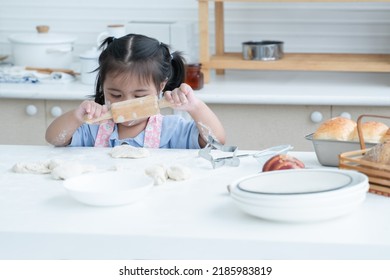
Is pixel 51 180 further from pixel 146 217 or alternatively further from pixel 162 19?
pixel 162 19

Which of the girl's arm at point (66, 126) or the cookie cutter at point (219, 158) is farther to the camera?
the girl's arm at point (66, 126)

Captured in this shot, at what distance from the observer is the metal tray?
1734mm

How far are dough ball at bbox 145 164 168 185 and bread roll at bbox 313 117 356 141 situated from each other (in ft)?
1.19

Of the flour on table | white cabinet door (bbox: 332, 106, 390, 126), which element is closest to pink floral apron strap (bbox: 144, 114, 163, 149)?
the flour on table

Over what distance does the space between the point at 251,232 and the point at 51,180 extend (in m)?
0.54

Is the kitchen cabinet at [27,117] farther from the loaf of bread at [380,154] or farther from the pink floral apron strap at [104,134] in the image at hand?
the loaf of bread at [380,154]

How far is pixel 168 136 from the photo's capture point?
2346 mm

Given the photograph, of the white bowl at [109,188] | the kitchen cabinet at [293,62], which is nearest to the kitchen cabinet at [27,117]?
the kitchen cabinet at [293,62]

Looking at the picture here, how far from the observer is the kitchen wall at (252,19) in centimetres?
358

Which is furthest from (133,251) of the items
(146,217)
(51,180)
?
(51,180)

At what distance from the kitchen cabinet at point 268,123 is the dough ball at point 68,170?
1.44 meters

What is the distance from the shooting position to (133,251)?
1.33 meters

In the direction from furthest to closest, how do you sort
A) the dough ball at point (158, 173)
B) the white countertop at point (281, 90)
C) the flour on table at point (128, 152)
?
the white countertop at point (281, 90)
the flour on table at point (128, 152)
the dough ball at point (158, 173)

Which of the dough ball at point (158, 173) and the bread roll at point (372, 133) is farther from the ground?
the bread roll at point (372, 133)
